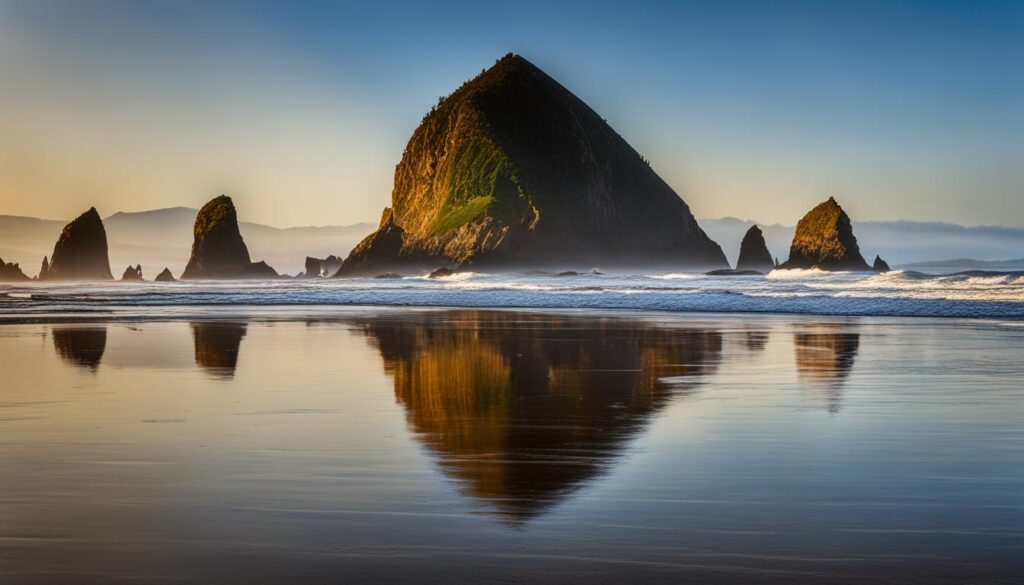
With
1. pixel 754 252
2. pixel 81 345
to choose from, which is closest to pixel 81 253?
pixel 754 252

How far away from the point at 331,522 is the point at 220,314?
2512cm

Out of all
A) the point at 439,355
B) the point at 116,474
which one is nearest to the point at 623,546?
the point at 116,474

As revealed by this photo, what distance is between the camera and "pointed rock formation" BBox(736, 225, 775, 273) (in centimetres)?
17800

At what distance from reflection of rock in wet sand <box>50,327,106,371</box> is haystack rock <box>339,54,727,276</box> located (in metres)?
125

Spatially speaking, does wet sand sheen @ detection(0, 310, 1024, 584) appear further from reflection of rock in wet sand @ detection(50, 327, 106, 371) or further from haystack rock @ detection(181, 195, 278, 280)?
haystack rock @ detection(181, 195, 278, 280)

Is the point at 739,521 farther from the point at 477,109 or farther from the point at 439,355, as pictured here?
the point at 477,109

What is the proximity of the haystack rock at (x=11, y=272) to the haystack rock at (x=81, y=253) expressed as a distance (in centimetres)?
2191

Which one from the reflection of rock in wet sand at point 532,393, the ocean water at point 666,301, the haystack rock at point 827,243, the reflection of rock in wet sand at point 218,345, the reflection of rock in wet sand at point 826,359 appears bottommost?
the reflection of rock in wet sand at point 826,359

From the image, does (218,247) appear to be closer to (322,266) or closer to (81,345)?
(322,266)

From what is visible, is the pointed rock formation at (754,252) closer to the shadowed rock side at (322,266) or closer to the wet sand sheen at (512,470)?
the shadowed rock side at (322,266)

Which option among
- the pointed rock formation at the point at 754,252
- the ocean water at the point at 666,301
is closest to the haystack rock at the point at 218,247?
the pointed rock formation at the point at 754,252

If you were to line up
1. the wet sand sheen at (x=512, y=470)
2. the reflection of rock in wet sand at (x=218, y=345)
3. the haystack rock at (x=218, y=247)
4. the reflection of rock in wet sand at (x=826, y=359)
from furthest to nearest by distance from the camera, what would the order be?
the haystack rock at (x=218, y=247), the reflection of rock in wet sand at (x=218, y=345), the reflection of rock in wet sand at (x=826, y=359), the wet sand sheen at (x=512, y=470)

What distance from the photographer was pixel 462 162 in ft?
558

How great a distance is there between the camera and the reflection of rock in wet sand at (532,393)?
242 inches
